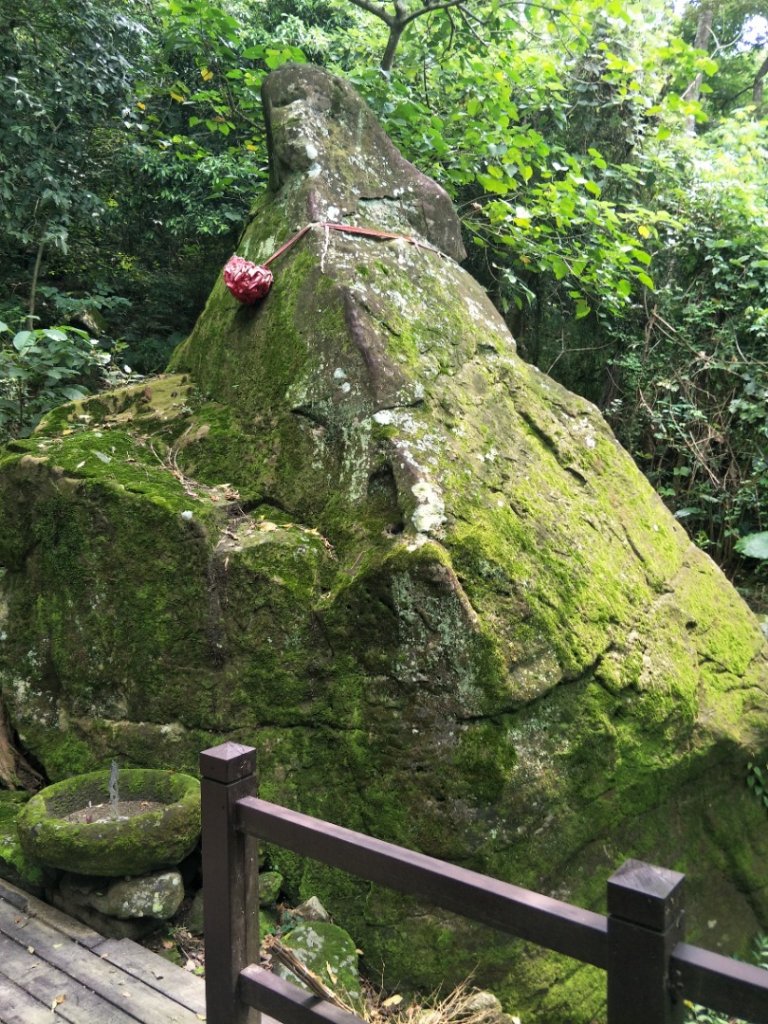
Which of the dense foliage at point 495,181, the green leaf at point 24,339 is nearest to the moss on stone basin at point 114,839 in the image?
the green leaf at point 24,339

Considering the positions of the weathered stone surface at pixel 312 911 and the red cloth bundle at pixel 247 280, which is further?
the red cloth bundle at pixel 247 280

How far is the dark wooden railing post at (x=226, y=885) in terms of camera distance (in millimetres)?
2119

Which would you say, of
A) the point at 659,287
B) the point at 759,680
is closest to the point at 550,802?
the point at 759,680

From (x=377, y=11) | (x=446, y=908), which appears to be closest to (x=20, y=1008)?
(x=446, y=908)

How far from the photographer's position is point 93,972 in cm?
280

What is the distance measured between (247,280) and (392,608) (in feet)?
6.92

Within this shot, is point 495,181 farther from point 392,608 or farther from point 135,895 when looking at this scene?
point 135,895

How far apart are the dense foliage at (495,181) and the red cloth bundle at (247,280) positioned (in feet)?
Answer: 7.82

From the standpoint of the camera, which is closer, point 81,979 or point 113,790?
point 81,979

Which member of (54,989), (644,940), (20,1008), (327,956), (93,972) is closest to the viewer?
(644,940)

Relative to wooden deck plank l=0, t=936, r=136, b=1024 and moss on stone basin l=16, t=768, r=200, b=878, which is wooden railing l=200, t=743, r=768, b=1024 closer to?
wooden deck plank l=0, t=936, r=136, b=1024

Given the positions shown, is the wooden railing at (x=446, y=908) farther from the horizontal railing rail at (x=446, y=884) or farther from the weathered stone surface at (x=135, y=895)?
the weathered stone surface at (x=135, y=895)

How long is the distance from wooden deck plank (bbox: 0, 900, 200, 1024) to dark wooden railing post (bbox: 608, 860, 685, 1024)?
1751 mm

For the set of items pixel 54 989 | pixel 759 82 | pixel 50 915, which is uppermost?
pixel 759 82
